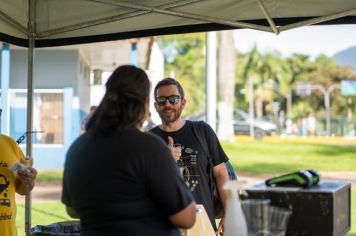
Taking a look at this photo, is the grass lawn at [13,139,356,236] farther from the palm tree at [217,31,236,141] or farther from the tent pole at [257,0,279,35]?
the tent pole at [257,0,279,35]

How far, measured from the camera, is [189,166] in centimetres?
→ 357

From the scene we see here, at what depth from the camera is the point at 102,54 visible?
61.8 feet

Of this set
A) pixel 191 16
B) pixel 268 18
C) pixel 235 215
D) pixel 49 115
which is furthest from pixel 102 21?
pixel 49 115

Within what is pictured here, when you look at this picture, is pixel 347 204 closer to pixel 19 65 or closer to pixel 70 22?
pixel 70 22

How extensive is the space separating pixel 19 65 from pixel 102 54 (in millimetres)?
2478

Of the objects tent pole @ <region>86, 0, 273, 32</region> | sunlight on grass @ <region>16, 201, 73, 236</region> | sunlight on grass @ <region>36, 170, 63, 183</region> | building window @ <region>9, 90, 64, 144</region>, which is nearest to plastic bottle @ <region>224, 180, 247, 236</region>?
tent pole @ <region>86, 0, 273, 32</region>

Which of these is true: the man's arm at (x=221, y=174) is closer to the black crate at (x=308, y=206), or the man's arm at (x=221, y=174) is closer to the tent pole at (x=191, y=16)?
the tent pole at (x=191, y=16)

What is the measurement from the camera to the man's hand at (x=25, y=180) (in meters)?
3.27

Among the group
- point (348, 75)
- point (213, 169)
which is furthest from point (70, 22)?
point (348, 75)

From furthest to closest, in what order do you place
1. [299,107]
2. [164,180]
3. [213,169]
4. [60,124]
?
1. [299,107]
2. [60,124]
3. [213,169]
4. [164,180]

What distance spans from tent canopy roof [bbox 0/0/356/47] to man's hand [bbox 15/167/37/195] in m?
1.35

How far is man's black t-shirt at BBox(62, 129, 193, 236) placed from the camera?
209 cm

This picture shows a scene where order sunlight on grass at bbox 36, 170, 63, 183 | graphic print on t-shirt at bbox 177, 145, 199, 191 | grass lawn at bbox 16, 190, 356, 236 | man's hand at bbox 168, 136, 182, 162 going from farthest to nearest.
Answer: sunlight on grass at bbox 36, 170, 63, 183 < grass lawn at bbox 16, 190, 356, 236 < graphic print on t-shirt at bbox 177, 145, 199, 191 < man's hand at bbox 168, 136, 182, 162

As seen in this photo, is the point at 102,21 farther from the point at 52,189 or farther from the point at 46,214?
the point at 52,189
